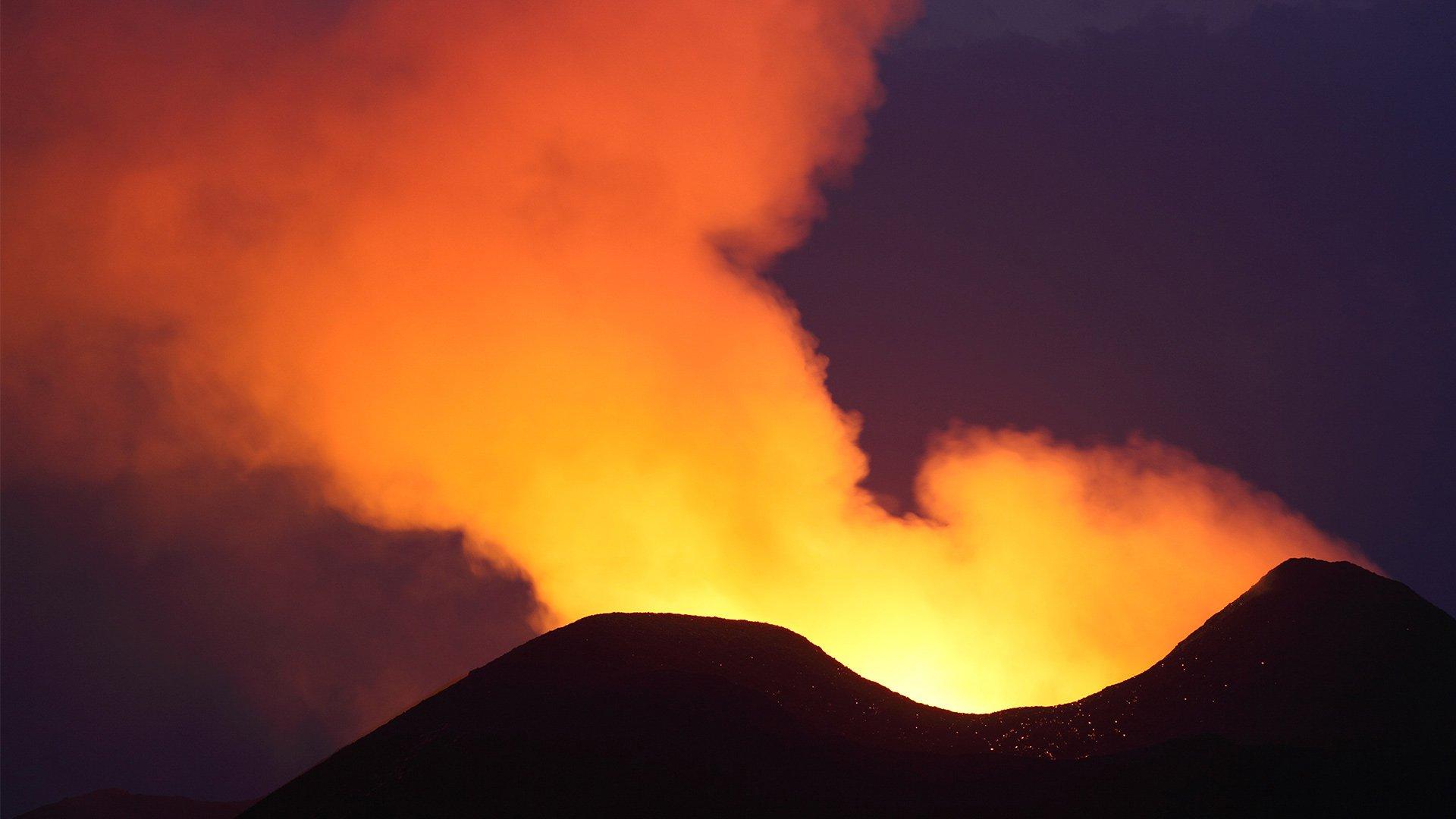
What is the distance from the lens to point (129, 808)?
103ft

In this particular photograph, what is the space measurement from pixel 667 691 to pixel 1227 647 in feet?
32.7

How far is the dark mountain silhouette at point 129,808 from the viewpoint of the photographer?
29.2 meters

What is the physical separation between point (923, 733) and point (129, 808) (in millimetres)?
31447

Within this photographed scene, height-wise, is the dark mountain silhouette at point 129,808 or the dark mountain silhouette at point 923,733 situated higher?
the dark mountain silhouette at point 923,733

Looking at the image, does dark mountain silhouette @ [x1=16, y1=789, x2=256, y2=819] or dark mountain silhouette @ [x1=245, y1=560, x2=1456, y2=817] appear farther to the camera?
dark mountain silhouette @ [x1=16, y1=789, x2=256, y2=819]

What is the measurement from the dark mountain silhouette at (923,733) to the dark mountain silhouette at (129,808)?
19849mm

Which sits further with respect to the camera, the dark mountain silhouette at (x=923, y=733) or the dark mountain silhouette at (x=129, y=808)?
the dark mountain silhouette at (x=129, y=808)

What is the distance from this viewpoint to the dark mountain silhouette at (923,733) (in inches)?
461

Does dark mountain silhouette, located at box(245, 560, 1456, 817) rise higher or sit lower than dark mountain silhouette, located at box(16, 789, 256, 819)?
higher

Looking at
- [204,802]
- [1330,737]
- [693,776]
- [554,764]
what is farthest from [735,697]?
[204,802]

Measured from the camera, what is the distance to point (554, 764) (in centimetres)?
1240

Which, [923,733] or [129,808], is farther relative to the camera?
[129,808]

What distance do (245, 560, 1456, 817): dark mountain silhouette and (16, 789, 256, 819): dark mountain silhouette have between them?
19849mm

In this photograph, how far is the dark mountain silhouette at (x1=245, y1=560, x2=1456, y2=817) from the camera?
11.7 m
